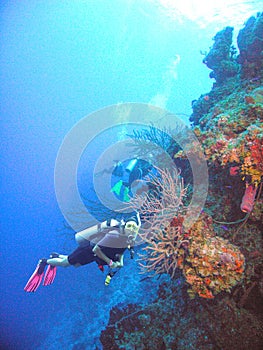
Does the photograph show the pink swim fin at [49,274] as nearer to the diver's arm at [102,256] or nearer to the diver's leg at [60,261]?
the diver's leg at [60,261]

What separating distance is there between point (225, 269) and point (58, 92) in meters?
93.7

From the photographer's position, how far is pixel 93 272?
65.8 feet

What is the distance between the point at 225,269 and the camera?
290 cm

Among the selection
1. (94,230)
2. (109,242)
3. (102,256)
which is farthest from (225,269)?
(94,230)

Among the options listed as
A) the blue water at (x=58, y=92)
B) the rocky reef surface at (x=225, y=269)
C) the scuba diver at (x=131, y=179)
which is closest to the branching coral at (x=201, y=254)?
the rocky reef surface at (x=225, y=269)

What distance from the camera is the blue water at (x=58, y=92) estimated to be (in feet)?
68.5

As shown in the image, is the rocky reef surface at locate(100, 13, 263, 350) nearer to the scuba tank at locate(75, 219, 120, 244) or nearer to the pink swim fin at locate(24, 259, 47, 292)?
the scuba tank at locate(75, 219, 120, 244)

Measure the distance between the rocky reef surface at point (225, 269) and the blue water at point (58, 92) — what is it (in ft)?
12.0

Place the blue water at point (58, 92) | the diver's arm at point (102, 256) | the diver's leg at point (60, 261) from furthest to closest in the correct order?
the blue water at point (58, 92), the diver's leg at point (60, 261), the diver's arm at point (102, 256)

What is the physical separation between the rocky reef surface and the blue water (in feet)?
12.0

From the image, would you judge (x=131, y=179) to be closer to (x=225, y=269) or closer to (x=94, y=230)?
(x=94, y=230)

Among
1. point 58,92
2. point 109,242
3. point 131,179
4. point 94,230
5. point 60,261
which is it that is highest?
point 58,92

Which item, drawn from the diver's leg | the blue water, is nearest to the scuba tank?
the diver's leg

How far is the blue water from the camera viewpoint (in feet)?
68.5
